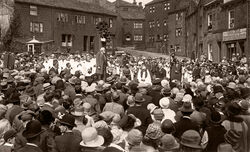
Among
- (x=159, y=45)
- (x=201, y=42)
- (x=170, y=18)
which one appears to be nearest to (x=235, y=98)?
(x=201, y=42)

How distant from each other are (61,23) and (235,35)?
32341 mm

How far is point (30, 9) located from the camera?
52312mm

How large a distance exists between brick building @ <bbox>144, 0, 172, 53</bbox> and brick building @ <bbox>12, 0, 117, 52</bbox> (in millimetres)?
11372

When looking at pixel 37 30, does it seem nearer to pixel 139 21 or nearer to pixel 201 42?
pixel 201 42

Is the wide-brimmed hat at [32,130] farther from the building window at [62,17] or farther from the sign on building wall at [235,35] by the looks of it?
the building window at [62,17]

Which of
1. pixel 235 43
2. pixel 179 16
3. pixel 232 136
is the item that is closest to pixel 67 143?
pixel 232 136

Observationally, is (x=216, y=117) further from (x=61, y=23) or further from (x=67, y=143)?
(x=61, y=23)

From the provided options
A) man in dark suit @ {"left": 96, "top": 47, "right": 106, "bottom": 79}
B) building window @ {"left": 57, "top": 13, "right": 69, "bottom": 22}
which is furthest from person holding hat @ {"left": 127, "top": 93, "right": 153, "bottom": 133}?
building window @ {"left": 57, "top": 13, "right": 69, "bottom": 22}

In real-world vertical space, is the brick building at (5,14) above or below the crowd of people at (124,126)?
above

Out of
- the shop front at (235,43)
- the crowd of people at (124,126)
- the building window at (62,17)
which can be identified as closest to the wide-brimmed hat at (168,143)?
the crowd of people at (124,126)

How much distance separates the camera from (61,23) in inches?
2217

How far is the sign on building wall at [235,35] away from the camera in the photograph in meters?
28.7

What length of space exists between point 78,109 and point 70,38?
52.0 meters

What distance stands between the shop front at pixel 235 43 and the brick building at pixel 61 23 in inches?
1024
